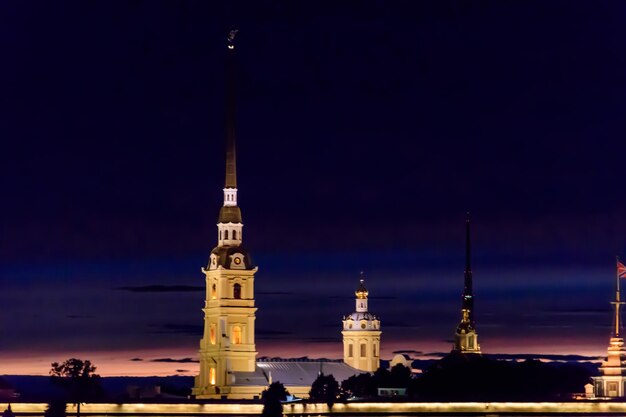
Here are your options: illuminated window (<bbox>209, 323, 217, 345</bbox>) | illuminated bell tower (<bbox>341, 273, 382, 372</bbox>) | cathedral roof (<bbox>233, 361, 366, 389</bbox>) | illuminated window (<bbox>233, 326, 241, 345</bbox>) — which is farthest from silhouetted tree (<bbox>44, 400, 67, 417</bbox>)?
illuminated bell tower (<bbox>341, 273, 382, 372</bbox>)

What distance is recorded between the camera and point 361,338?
151500 millimetres

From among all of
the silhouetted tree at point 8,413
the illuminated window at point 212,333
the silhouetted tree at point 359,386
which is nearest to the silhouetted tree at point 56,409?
the silhouetted tree at point 8,413

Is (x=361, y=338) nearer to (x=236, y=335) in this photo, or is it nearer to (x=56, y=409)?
(x=236, y=335)

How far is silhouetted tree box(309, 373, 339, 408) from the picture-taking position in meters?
115

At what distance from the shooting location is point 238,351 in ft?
440

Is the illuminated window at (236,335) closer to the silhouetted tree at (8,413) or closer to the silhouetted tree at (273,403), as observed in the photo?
the silhouetted tree at (273,403)

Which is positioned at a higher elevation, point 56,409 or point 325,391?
point 325,391

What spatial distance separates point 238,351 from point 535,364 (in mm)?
16527

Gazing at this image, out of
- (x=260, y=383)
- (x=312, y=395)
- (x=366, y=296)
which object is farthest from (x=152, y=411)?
(x=366, y=296)

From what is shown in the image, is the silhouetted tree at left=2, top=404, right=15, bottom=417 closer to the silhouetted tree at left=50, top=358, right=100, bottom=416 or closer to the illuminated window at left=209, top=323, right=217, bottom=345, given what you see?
the silhouetted tree at left=50, top=358, right=100, bottom=416

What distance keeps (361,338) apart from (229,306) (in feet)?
63.3

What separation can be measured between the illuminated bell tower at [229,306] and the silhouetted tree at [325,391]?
889cm

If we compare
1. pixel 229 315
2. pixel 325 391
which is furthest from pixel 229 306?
pixel 325 391

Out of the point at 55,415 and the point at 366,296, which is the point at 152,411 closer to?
the point at 55,415
